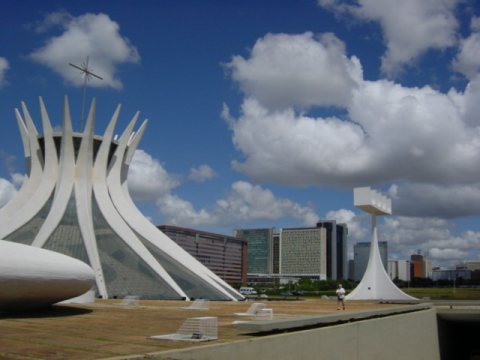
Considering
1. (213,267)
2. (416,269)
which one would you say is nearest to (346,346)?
(213,267)

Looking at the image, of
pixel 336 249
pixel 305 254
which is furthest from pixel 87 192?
pixel 336 249

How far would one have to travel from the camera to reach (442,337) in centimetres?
2277

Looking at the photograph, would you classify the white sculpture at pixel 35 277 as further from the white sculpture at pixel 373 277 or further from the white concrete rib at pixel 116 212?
the white sculpture at pixel 373 277

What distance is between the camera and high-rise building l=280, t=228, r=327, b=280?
150 meters

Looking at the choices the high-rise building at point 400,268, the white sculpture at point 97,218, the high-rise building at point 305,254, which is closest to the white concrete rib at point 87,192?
the white sculpture at point 97,218

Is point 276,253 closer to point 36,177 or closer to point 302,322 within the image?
point 36,177

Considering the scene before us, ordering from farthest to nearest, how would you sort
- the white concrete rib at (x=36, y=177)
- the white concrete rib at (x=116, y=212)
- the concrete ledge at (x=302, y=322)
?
the white concrete rib at (x=36, y=177), the white concrete rib at (x=116, y=212), the concrete ledge at (x=302, y=322)

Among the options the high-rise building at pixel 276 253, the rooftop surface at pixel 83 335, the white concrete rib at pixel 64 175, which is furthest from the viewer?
the high-rise building at pixel 276 253

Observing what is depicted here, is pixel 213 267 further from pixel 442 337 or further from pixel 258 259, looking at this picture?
pixel 442 337

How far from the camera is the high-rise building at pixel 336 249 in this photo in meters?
155

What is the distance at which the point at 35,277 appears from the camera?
11.4 meters

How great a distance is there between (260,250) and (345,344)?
157 m

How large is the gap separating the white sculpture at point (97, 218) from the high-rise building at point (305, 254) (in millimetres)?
122040

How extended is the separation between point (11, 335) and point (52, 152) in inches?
934
